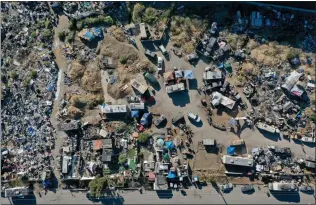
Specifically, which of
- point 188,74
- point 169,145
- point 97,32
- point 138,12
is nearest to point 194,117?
point 169,145

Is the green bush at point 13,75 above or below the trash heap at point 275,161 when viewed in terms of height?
above

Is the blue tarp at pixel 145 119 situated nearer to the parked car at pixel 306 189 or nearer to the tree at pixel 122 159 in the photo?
the tree at pixel 122 159

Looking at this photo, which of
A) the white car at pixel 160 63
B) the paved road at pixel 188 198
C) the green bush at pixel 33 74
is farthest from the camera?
the green bush at pixel 33 74

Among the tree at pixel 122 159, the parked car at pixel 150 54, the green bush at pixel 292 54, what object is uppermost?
the parked car at pixel 150 54

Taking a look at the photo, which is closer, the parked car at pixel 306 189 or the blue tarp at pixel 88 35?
the parked car at pixel 306 189

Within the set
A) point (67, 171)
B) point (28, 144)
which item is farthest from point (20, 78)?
point (67, 171)

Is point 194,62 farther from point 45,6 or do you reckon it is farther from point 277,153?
point 45,6

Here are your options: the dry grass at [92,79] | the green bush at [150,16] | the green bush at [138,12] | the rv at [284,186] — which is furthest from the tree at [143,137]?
the rv at [284,186]
